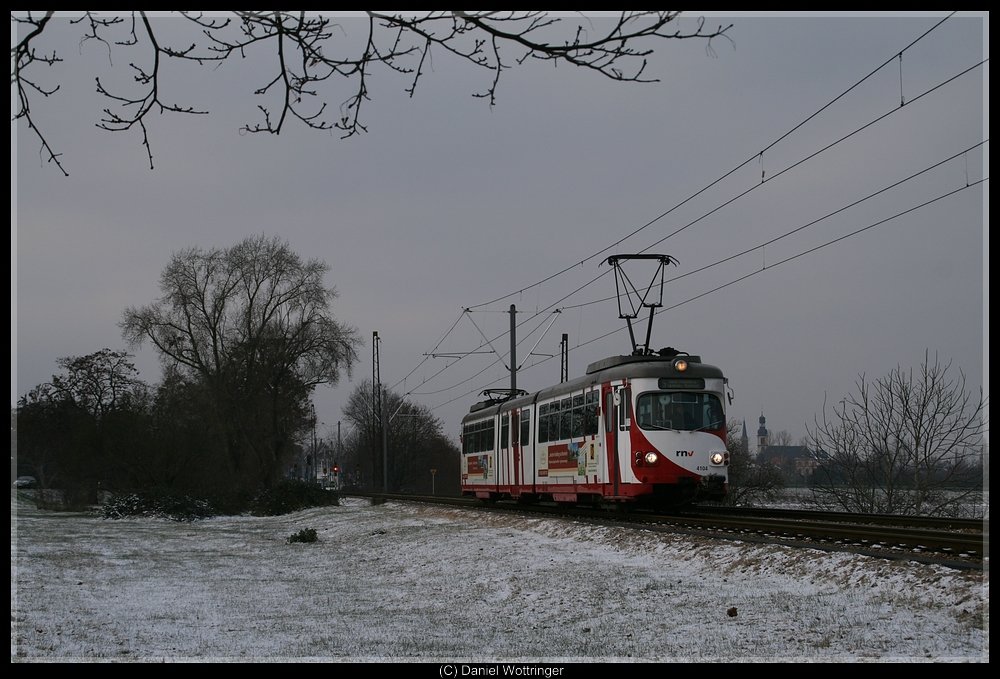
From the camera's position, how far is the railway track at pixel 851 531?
1198cm

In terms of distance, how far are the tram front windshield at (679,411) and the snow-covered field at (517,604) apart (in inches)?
106

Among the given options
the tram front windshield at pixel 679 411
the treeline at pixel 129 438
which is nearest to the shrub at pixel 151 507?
the treeline at pixel 129 438

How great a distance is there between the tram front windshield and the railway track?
1.85 metres

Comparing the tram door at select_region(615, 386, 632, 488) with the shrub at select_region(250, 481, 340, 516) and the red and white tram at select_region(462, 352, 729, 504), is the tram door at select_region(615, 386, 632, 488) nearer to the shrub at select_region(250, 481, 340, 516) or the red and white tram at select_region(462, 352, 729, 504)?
the red and white tram at select_region(462, 352, 729, 504)

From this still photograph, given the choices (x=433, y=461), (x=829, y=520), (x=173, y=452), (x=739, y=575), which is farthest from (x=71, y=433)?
(x=433, y=461)

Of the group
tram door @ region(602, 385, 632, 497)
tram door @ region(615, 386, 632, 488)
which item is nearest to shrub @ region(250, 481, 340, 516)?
tram door @ region(602, 385, 632, 497)

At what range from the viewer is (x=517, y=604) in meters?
13.2

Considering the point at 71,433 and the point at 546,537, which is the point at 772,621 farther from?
the point at 71,433

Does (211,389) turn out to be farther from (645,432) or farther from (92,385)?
(645,432)

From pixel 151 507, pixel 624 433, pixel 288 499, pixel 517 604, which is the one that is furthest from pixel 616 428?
pixel 288 499

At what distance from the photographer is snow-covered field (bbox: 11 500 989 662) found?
9.58 meters

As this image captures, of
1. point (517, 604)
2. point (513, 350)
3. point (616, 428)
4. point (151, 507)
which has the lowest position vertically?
point (517, 604)

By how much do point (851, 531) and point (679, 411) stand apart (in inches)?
279

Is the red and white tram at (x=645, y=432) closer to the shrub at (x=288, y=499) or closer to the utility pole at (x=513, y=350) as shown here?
the utility pole at (x=513, y=350)
